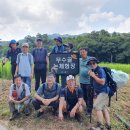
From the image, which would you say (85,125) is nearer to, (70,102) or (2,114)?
(70,102)

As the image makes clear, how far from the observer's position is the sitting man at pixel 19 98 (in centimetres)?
823

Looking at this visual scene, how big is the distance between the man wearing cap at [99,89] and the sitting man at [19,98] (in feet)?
→ 5.80

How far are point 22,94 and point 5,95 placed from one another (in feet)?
7.06

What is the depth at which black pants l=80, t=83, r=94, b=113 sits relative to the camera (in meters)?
8.18

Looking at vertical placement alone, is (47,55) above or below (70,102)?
above

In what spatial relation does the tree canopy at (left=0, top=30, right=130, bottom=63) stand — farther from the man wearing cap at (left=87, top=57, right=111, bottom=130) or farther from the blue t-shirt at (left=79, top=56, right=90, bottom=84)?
the man wearing cap at (left=87, top=57, right=111, bottom=130)

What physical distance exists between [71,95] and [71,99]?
96mm

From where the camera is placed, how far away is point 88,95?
8320 mm

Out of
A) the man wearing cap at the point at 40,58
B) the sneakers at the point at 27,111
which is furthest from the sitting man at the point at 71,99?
the man wearing cap at the point at 40,58

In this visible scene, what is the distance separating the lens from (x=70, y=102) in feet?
26.0

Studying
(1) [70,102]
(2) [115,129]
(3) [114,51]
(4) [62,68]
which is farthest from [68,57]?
(3) [114,51]

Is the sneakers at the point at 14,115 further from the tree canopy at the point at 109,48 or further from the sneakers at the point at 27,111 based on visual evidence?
the tree canopy at the point at 109,48

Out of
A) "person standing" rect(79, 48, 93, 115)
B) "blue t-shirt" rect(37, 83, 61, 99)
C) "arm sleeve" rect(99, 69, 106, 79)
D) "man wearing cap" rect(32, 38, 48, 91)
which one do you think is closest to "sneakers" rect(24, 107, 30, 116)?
"blue t-shirt" rect(37, 83, 61, 99)

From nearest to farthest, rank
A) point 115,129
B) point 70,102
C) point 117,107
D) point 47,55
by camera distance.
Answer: point 70,102, point 115,129, point 47,55, point 117,107
